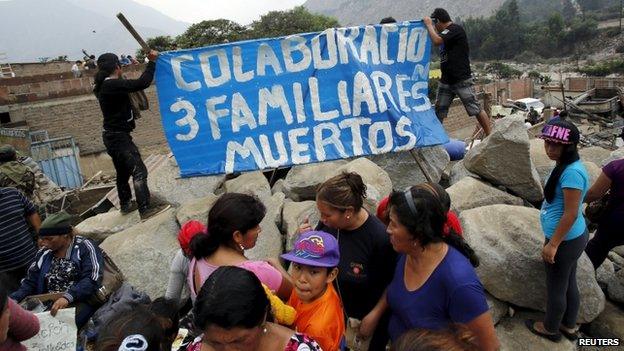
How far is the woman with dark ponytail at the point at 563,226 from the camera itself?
2.65 metres

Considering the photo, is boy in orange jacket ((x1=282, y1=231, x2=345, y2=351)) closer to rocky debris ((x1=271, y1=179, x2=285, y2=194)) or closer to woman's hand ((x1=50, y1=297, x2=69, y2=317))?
woman's hand ((x1=50, y1=297, x2=69, y2=317))

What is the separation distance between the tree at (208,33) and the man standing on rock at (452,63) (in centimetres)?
3001

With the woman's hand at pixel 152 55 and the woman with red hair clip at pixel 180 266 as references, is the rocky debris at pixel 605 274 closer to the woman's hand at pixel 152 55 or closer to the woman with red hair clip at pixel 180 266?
the woman with red hair clip at pixel 180 266

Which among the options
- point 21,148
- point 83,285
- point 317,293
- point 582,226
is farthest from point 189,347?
point 21,148

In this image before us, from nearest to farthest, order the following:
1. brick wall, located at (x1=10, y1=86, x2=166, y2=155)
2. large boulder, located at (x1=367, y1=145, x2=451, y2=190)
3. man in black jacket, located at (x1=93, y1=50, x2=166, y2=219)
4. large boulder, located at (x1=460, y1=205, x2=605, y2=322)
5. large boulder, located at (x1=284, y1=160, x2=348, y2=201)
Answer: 1. large boulder, located at (x1=460, y1=205, x2=605, y2=322)
2. man in black jacket, located at (x1=93, y1=50, x2=166, y2=219)
3. large boulder, located at (x1=284, y1=160, x2=348, y2=201)
4. large boulder, located at (x1=367, y1=145, x2=451, y2=190)
5. brick wall, located at (x1=10, y1=86, x2=166, y2=155)

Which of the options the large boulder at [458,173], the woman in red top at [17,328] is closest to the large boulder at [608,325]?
the large boulder at [458,173]

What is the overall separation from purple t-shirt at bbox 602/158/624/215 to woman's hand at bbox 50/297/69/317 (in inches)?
161

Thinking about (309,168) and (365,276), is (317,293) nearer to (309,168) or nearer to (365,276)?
(365,276)

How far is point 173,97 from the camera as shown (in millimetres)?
4961

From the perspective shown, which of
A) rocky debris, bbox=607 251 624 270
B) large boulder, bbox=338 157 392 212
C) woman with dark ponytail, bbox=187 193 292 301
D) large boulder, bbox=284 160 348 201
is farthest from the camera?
large boulder, bbox=284 160 348 201

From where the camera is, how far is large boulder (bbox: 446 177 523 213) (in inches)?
169

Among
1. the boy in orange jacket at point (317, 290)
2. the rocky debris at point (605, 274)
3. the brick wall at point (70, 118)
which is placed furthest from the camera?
the brick wall at point (70, 118)

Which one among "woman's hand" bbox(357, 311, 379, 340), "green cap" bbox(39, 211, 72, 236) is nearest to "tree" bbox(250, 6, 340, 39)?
"green cap" bbox(39, 211, 72, 236)

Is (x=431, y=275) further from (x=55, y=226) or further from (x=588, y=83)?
(x=588, y=83)
